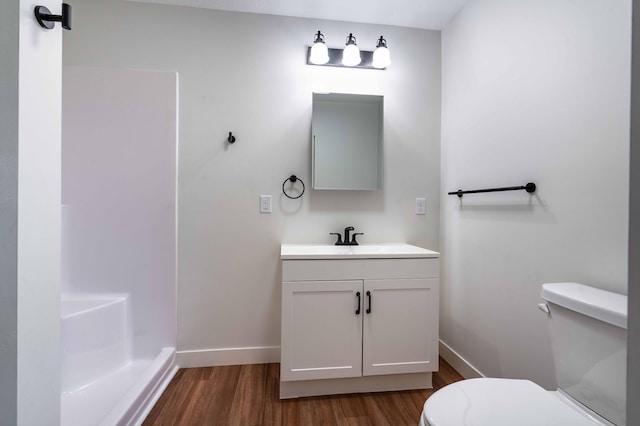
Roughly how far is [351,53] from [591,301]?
1.69 m

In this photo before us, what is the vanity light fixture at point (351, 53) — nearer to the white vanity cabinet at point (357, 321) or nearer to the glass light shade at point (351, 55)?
the glass light shade at point (351, 55)

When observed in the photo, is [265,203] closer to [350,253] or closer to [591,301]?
[350,253]

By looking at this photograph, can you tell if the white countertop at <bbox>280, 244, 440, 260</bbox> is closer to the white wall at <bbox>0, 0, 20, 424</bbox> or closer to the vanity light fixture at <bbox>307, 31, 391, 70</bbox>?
the white wall at <bbox>0, 0, 20, 424</bbox>

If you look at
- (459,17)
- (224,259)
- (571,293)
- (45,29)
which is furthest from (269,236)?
(459,17)

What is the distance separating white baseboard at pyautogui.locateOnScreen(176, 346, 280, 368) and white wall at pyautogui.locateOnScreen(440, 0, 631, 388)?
3.98 ft

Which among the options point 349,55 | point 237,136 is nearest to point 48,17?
point 237,136

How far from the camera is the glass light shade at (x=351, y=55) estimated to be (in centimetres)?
175

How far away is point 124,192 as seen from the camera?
1.69 meters

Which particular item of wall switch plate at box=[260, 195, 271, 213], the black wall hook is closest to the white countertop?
wall switch plate at box=[260, 195, 271, 213]

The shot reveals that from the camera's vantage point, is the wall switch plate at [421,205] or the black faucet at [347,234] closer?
the black faucet at [347,234]

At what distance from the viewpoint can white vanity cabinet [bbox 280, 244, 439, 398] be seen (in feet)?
4.76

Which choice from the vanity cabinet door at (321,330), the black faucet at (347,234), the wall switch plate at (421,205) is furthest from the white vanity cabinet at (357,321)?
the wall switch plate at (421,205)

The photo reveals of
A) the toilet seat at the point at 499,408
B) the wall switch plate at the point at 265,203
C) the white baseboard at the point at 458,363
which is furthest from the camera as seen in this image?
the wall switch plate at the point at 265,203

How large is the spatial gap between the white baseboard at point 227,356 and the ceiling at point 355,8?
219 cm
